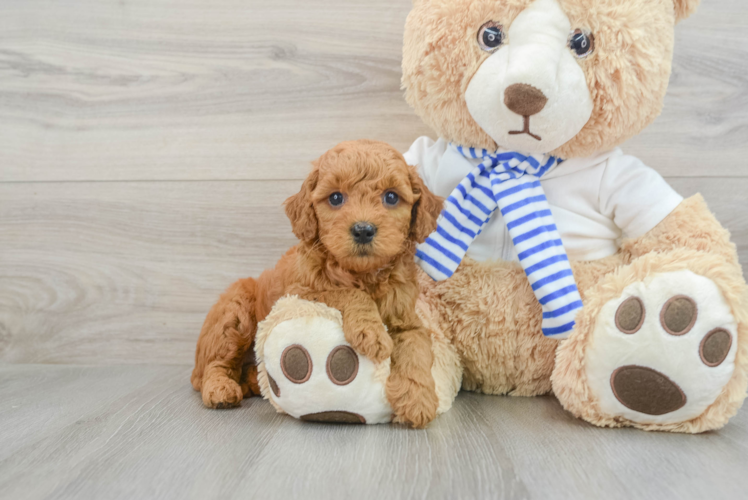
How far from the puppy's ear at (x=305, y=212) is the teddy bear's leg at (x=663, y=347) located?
1.43 feet

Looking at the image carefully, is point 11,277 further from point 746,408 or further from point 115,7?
point 746,408

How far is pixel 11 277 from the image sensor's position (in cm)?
141

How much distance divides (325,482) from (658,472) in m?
0.42

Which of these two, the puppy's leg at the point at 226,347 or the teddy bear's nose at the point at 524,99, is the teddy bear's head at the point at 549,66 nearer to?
the teddy bear's nose at the point at 524,99

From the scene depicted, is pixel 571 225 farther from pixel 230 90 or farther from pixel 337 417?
pixel 230 90

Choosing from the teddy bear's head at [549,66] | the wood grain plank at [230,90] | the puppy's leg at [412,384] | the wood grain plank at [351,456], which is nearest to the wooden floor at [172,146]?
the wood grain plank at [230,90]

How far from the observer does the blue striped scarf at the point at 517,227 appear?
3.10ft

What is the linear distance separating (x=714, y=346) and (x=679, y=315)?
6 centimetres

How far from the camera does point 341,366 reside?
0.85 metres

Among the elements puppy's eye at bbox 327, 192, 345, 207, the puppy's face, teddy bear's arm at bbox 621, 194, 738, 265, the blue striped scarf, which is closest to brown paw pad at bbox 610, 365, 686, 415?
the blue striped scarf

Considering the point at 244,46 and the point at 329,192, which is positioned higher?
the point at 244,46

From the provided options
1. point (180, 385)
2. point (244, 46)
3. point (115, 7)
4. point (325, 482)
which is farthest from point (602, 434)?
point (115, 7)

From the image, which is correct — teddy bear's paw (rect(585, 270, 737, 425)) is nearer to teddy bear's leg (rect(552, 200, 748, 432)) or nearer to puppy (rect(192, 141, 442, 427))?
teddy bear's leg (rect(552, 200, 748, 432))

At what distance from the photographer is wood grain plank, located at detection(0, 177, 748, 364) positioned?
135cm
